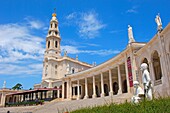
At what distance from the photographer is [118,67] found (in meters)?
28.5

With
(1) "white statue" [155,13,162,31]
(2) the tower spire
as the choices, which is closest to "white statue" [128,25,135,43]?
(1) "white statue" [155,13,162,31]

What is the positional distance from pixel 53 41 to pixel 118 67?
3425 cm

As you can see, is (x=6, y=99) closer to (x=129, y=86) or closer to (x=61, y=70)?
(x=61, y=70)

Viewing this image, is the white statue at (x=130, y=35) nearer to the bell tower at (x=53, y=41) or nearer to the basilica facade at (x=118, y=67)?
the basilica facade at (x=118, y=67)

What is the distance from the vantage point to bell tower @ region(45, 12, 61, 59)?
55716 millimetres

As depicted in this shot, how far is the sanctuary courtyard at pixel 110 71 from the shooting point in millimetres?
18078

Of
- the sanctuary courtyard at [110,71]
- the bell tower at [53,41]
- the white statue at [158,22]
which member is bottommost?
the sanctuary courtyard at [110,71]

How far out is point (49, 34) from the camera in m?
59.4

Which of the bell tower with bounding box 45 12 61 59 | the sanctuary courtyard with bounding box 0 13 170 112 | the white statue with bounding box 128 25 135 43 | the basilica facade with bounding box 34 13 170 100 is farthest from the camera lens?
the bell tower with bounding box 45 12 61 59

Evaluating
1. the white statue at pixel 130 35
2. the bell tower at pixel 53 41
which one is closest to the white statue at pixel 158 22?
the white statue at pixel 130 35

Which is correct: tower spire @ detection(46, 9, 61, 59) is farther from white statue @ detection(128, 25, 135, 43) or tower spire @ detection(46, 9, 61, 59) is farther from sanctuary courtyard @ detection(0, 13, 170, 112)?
white statue @ detection(128, 25, 135, 43)

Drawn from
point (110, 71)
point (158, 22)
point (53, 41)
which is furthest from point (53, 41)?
point (158, 22)

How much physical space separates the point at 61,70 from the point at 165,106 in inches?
1947

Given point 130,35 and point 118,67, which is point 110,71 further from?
point 130,35
